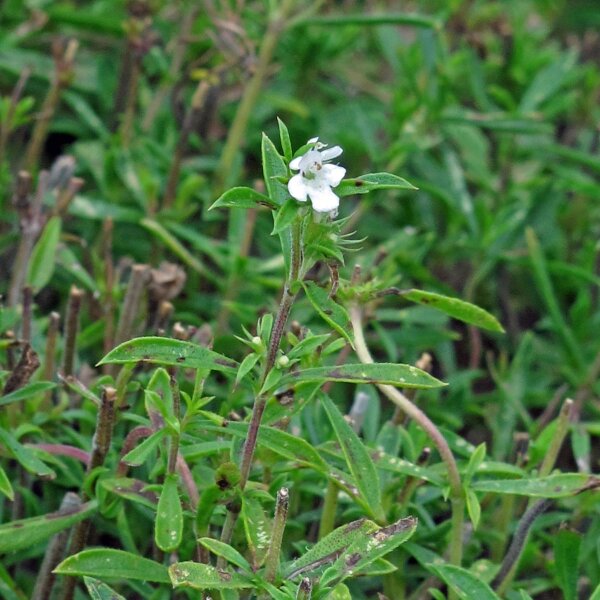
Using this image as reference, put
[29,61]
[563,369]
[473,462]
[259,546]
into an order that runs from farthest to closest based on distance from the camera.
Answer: [29,61]
[563,369]
[473,462]
[259,546]

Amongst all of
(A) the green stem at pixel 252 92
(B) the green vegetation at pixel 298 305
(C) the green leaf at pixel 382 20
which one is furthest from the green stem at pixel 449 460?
(C) the green leaf at pixel 382 20

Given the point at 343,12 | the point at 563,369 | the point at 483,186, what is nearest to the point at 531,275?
the point at 483,186

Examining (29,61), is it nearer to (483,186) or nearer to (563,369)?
(483,186)

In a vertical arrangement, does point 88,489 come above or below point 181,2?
below

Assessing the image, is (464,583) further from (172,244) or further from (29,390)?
(172,244)

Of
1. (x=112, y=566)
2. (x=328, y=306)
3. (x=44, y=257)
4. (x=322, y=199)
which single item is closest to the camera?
(x=322, y=199)

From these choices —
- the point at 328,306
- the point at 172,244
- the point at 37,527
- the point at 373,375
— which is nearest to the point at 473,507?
the point at 373,375

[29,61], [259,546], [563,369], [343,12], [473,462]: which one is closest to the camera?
[259,546]
